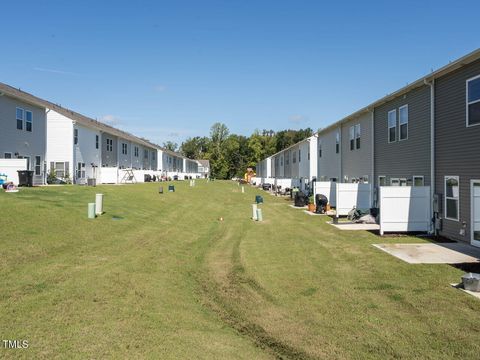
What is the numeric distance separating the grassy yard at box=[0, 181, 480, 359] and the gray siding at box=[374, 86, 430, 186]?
4.20m

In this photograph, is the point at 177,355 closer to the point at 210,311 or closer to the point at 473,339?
the point at 210,311

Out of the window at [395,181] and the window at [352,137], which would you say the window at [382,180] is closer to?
the window at [395,181]

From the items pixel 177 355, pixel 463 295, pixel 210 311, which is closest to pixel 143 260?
pixel 210 311

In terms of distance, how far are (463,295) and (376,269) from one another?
8.58 feet

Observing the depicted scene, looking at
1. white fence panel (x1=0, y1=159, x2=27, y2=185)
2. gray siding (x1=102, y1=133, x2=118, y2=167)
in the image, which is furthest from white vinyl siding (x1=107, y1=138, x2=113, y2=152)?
white fence panel (x1=0, y1=159, x2=27, y2=185)

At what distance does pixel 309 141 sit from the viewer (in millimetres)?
41500

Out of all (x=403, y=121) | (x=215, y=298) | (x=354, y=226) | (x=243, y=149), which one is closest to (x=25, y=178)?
(x=354, y=226)

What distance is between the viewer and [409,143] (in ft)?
63.1

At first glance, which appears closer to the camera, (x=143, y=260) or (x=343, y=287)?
(x=343, y=287)

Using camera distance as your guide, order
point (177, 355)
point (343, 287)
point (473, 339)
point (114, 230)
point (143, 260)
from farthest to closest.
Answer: point (114, 230), point (143, 260), point (343, 287), point (473, 339), point (177, 355)

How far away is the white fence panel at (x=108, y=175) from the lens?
43.9 m

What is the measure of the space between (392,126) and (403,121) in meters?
1.49

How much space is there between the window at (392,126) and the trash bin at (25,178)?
2082 cm

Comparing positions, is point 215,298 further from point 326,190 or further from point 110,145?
point 110,145
